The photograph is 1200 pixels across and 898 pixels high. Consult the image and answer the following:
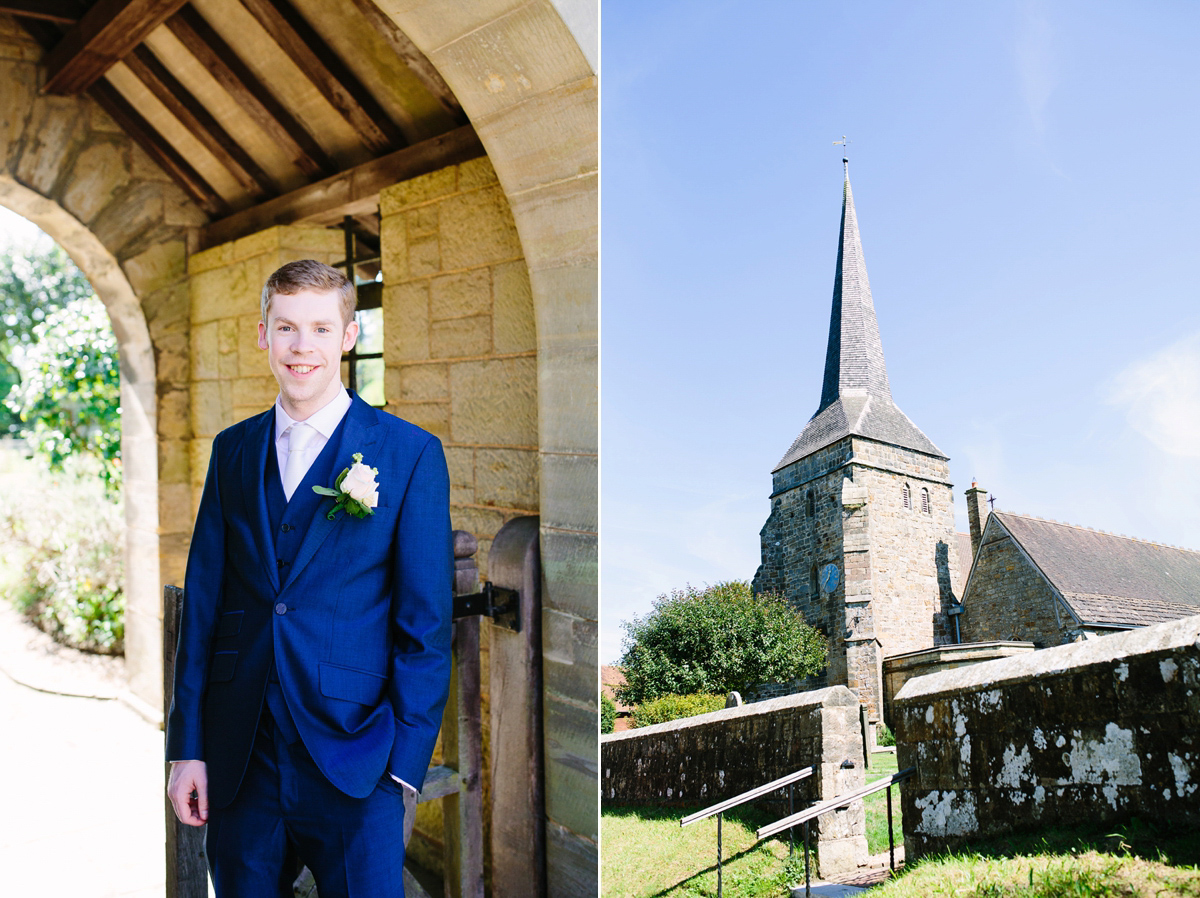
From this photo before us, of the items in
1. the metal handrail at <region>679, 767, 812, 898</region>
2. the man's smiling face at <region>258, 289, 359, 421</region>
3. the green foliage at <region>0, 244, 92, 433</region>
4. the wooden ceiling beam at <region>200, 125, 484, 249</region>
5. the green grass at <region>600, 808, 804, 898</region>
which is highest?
the green foliage at <region>0, 244, 92, 433</region>

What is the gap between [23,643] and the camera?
545 centimetres

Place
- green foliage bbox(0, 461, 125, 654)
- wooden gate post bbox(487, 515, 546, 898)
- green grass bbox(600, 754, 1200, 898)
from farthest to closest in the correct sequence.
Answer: green foliage bbox(0, 461, 125, 654)
wooden gate post bbox(487, 515, 546, 898)
green grass bbox(600, 754, 1200, 898)

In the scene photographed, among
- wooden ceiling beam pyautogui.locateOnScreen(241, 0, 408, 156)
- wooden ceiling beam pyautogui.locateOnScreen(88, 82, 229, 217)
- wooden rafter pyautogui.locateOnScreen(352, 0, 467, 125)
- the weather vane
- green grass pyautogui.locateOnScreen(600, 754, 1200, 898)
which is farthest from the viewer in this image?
wooden ceiling beam pyautogui.locateOnScreen(88, 82, 229, 217)

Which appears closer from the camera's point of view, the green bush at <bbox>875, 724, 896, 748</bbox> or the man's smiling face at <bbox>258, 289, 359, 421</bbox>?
the man's smiling face at <bbox>258, 289, 359, 421</bbox>

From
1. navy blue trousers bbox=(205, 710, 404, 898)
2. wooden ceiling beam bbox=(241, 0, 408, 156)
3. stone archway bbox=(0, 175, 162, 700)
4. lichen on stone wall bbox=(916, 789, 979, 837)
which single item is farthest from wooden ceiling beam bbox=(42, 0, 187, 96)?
lichen on stone wall bbox=(916, 789, 979, 837)

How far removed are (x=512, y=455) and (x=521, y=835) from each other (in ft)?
3.70

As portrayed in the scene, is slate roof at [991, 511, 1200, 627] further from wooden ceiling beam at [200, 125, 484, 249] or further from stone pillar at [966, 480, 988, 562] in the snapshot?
wooden ceiling beam at [200, 125, 484, 249]

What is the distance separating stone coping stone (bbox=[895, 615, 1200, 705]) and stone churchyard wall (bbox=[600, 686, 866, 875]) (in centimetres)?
18

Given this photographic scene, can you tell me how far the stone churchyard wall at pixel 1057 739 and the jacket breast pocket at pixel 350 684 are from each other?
44.8 inches

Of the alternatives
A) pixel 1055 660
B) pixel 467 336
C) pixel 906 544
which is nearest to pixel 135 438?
pixel 467 336

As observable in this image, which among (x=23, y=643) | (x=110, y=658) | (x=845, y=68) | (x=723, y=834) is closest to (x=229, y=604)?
(x=723, y=834)

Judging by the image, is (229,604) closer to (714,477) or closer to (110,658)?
(714,477)

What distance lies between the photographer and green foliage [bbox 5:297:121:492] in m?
5.67

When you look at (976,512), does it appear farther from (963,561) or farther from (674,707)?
(674,707)
